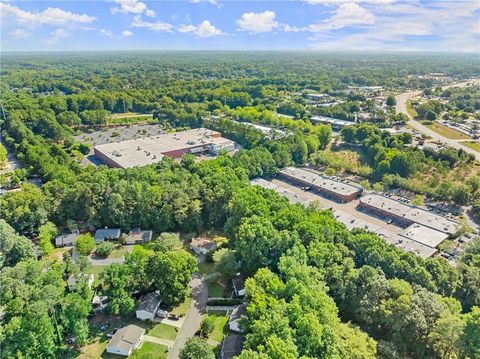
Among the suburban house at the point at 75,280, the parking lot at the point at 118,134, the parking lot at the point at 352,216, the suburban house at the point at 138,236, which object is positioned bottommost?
the parking lot at the point at 352,216

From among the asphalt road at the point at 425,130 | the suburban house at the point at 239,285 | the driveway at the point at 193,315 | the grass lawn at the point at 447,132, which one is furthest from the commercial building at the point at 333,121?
the driveway at the point at 193,315

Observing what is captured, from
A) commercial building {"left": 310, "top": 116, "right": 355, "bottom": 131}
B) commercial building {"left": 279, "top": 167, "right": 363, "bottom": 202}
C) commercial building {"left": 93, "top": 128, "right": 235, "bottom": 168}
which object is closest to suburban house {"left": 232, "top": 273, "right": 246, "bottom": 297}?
commercial building {"left": 279, "top": 167, "right": 363, "bottom": 202}

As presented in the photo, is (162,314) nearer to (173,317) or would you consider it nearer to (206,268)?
(173,317)

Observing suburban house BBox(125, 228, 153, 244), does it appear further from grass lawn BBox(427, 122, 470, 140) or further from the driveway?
grass lawn BBox(427, 122, 470, 140)

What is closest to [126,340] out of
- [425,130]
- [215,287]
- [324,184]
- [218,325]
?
[218,325]

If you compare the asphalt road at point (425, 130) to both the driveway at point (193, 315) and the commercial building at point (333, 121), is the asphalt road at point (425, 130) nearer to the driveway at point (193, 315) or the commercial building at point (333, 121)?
the commercial building at point (333, 121)

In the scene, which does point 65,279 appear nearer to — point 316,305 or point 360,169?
point 316,305
